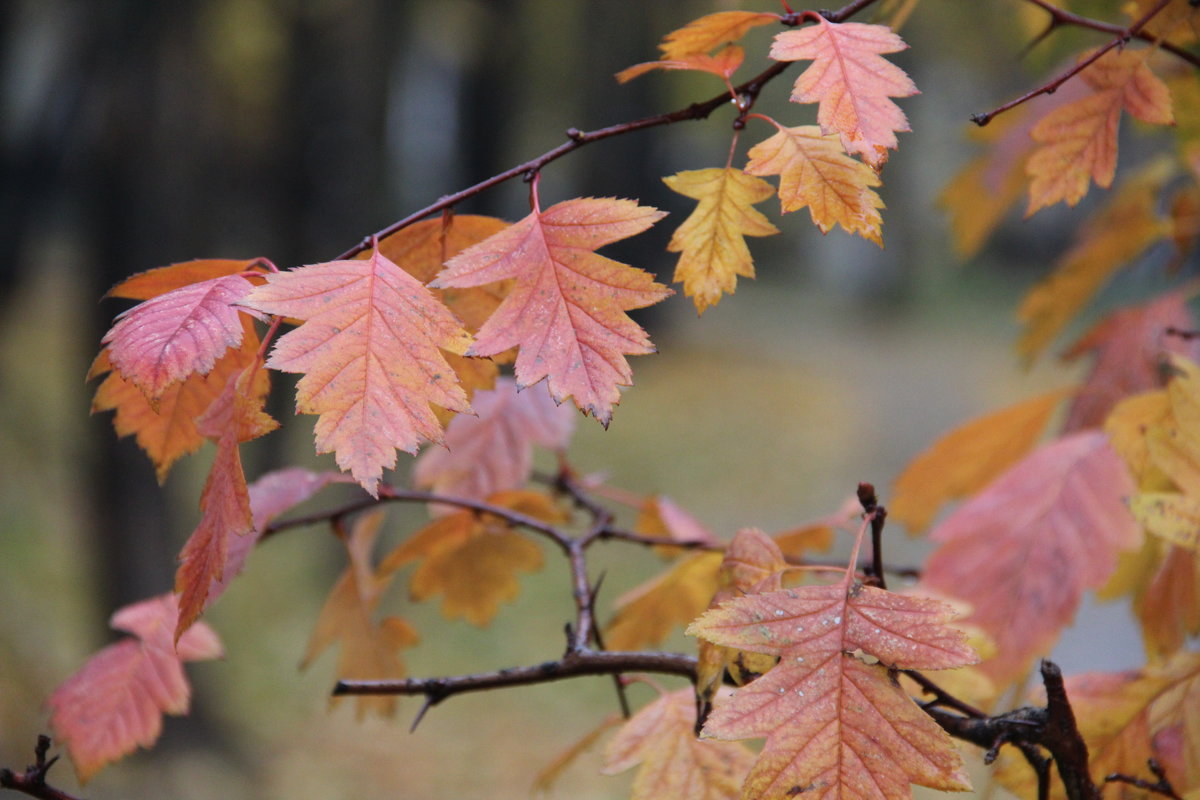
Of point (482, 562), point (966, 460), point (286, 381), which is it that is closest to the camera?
point (482, 562)

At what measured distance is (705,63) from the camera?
1.60ft

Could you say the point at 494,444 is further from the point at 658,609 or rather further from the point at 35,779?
the point at 35,779

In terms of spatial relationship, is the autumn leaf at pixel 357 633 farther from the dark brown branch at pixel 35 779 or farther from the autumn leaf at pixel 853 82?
the autumn leaf at pixel 853 82

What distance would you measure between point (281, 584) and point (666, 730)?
4460 millimetres

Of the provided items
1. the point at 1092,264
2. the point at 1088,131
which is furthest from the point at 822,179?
the point at 1092,264

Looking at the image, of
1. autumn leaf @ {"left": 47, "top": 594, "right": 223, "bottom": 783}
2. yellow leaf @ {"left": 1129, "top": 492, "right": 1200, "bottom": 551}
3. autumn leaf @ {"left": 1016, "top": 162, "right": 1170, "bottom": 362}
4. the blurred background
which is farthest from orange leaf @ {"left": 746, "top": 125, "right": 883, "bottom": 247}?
autumn leaf @ {"left": 1016, "top": 162, "right": 1170, "bottom": 362}

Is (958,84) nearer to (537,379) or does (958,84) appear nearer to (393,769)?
(393,769)

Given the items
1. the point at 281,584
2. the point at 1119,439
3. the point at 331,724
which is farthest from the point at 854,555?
the point at 281,584

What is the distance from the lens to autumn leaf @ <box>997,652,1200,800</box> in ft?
1.72

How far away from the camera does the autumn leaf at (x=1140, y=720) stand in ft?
1.72

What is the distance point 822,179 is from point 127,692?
1.91ft

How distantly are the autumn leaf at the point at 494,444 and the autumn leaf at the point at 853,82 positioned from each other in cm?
42

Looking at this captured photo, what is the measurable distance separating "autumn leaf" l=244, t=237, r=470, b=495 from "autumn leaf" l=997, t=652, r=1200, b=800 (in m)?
0.38

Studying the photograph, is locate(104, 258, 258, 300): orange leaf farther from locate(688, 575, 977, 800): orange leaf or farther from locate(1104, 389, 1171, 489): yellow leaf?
locate(1104, 389, 1171, 489): yellow leaf
